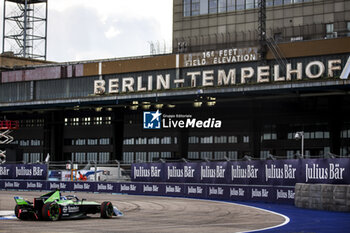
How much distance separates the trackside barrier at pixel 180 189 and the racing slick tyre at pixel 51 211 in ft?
45.6

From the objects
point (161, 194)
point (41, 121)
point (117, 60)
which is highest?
point (117, 60)

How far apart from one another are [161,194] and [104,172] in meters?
14.1

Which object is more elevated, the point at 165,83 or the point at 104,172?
the point at 165,83

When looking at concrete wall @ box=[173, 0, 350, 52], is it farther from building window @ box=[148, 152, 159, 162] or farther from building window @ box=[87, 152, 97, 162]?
building window @ box=[87, 152, 97, 162]

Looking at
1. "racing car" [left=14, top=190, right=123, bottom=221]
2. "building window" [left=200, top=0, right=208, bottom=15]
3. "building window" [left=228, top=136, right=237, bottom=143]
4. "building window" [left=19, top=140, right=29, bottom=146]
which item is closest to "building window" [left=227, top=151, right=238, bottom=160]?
"building window" [left=228, top=136, right=237, bottom=143]

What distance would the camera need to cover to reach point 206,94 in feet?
238

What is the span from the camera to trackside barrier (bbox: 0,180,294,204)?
3288 centimetres

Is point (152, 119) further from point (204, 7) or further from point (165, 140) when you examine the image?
point (204, 7)

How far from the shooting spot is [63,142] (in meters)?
92.3

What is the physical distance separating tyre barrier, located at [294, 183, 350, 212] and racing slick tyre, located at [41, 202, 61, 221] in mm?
12303

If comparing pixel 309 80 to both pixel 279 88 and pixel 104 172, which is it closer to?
pixel 279 88

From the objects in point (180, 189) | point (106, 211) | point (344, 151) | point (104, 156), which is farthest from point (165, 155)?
point (106, 211)

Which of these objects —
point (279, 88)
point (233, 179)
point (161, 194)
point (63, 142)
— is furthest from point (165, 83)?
point (233, 179)

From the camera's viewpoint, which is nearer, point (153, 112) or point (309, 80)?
point (309, 80)
